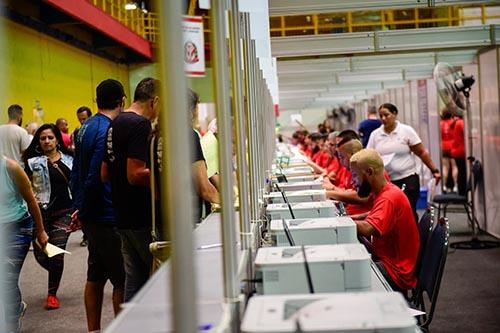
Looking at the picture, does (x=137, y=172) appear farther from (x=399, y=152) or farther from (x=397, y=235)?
(x=399, y=152)

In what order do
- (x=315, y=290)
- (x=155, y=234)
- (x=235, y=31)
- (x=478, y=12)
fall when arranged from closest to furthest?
(x=315, y=290), (x=235, y=31), (x=155, y=234), (x=478, y=12)

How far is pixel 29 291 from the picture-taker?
605cm

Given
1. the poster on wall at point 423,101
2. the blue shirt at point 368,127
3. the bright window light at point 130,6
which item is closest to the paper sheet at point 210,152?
the blue shirt at point 368,127

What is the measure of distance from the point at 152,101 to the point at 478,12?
15.7 meters

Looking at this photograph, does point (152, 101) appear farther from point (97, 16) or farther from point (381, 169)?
point (97, 16)

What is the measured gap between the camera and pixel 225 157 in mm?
1734

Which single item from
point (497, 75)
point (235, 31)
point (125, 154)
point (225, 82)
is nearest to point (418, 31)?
point (497, 75)

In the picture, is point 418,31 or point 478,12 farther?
point 478,12

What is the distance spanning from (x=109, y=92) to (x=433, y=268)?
78.0 inches

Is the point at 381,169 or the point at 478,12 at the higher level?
the point at 478,12

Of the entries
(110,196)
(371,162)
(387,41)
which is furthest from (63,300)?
(387,41)

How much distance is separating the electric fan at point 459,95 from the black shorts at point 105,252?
4.37 meters

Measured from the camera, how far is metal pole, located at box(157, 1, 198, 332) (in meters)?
1.04

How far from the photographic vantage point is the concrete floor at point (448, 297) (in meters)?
4.50
